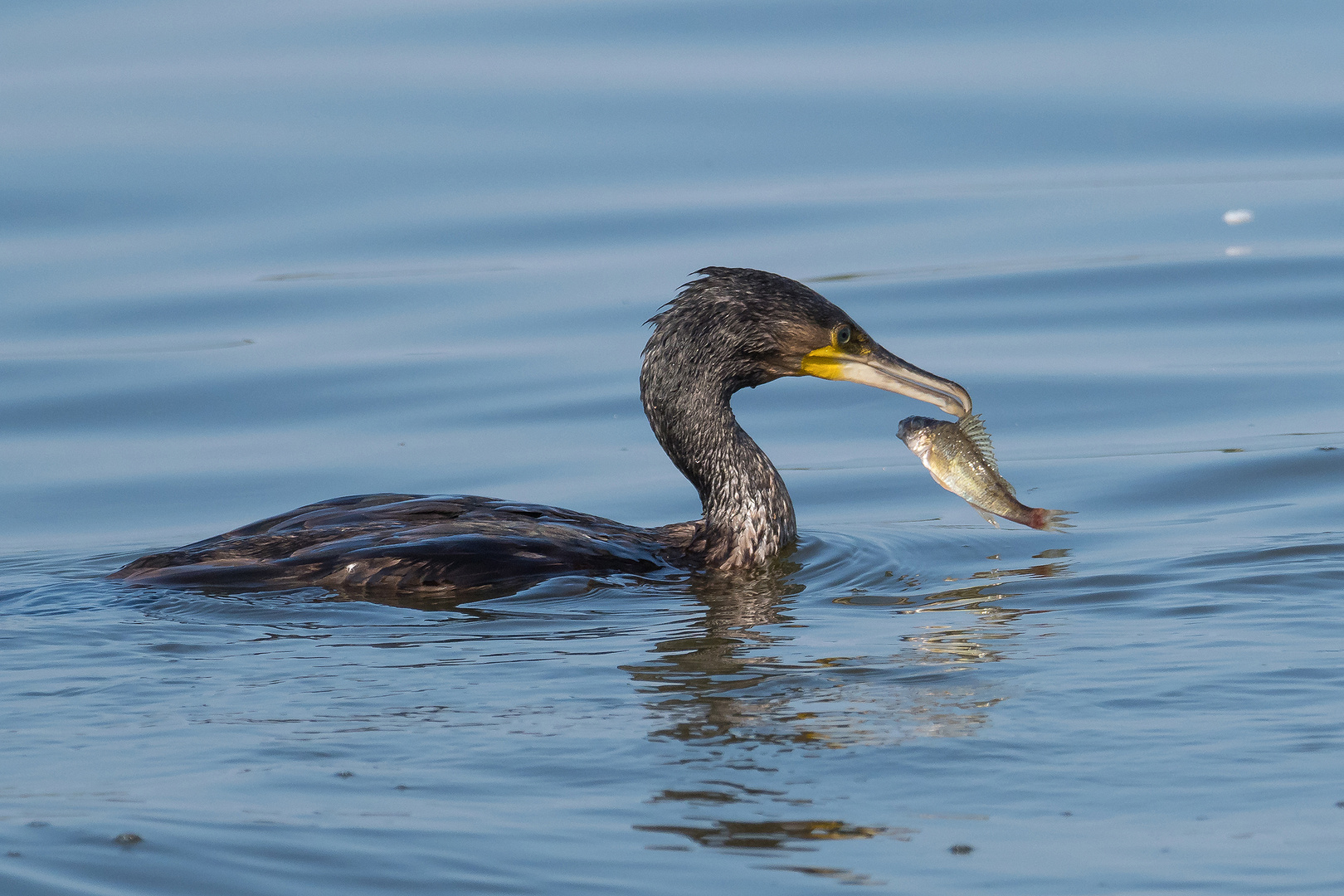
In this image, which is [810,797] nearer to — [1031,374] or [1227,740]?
[1227,740]

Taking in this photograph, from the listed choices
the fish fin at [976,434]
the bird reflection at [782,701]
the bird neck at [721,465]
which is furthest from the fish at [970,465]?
the bird neck at [721,465]

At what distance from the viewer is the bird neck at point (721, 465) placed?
7.58 meters

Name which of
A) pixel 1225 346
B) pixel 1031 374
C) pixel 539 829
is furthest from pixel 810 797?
pixel 1225 346

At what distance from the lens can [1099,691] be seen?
5227mm

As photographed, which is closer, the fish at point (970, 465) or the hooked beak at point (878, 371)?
the fish at point (970, 465)

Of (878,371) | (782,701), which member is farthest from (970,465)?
(782,701)

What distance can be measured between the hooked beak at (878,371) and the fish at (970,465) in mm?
323

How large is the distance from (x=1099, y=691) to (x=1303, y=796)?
874 millimetres

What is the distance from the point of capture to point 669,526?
771cm

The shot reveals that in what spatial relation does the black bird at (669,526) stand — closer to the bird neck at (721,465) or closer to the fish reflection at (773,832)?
the bird neck at (721,465)

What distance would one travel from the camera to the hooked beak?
754 centimetres

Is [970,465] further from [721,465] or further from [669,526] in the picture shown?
[669,526]

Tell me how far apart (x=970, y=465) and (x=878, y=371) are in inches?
28.5

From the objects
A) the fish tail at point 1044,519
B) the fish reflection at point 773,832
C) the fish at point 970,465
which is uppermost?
the fish at point 970,465
